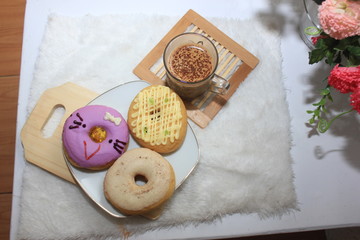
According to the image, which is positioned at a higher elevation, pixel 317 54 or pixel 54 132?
pixel 317 54

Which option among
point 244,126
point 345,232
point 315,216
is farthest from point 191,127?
point 345,232

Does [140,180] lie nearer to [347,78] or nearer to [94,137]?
[94,137]

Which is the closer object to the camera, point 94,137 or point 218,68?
point 94,137

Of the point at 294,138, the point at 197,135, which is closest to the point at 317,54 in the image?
the point at 294,138

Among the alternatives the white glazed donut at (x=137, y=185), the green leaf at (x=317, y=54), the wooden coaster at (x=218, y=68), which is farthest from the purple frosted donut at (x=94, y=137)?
the green leaf at (x=317, y=54)

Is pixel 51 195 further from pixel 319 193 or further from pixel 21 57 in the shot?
pixel 319 193

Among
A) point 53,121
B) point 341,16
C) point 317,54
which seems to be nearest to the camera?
point 341,16

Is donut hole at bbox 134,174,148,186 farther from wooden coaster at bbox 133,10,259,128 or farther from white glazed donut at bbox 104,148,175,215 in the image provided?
wooden coaster at bbox 133,10,259,128
